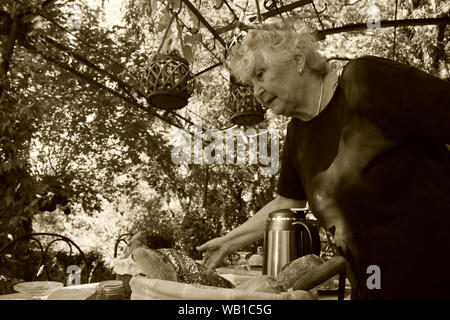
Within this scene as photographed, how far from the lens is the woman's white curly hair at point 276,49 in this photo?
1405 millimetres

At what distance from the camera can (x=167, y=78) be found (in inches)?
86.9

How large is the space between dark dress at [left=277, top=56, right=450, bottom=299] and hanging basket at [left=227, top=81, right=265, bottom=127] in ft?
5.28

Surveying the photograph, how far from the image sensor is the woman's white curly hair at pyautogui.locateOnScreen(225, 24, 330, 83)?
1405 mm

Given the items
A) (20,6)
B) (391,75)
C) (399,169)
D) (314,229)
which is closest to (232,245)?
(314,229)

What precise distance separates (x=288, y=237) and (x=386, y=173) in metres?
0.46

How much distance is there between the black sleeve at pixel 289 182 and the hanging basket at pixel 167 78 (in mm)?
844

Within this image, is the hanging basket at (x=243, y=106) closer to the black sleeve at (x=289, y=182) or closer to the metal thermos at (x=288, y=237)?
the black sleeve at (x=289, y=182)

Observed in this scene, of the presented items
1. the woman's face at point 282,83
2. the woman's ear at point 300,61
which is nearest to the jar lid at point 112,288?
the woman's face at point 282,83

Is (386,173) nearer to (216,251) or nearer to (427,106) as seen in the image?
(427,106)

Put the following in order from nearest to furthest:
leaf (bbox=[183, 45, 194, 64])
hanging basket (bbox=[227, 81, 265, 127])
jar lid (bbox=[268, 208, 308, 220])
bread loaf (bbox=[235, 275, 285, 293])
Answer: bread loaf (bbox=[235, 275, 285, 293]) < jar lid (bbox=[268, 208, 308, 220]) < leaf (bbox=[183, 45, 194, 64]) < hanging basket (bbox=[227, 81, 265, 127])

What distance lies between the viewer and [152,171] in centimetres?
919

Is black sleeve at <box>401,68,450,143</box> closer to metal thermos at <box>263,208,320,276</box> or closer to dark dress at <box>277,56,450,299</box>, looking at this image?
dark dress at <box>277,56,450,299</box>

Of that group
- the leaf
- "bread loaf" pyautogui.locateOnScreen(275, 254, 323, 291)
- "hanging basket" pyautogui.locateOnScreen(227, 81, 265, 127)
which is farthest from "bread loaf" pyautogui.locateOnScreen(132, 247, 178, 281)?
"hanging basket" pyautogui.locateOnScreen(227, 81, 265, 127)

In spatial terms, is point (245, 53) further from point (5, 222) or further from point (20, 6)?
point (5, 222)
